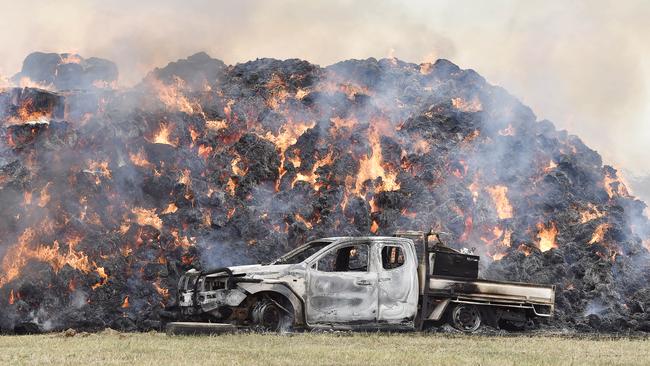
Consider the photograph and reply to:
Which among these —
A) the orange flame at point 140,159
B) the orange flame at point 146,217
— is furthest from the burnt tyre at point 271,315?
the orange flame at point 140,159

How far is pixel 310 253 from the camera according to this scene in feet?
50.4

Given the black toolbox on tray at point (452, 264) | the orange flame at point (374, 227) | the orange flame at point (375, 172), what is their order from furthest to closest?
the orange flame at point (375, 172) → the orange flame at point (374, 227) → the black toolbox on tray at point (452, 264)

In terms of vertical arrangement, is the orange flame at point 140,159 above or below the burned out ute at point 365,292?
above

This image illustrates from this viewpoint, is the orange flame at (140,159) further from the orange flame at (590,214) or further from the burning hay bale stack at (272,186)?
the orange flame at (590,214)

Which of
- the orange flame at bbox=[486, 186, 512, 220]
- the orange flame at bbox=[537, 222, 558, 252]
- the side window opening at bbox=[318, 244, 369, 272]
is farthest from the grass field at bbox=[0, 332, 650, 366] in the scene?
the orange flame at bbox=[486, 186, 512, 220]

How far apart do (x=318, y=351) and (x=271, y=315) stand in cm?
383

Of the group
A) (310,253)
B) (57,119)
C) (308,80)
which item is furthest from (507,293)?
(308,80)

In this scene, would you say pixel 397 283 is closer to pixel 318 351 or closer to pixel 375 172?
pixel 318 351

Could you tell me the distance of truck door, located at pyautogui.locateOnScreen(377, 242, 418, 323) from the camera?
576 inches

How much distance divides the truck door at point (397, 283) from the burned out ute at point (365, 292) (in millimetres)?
21

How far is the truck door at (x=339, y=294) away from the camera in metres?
14.0

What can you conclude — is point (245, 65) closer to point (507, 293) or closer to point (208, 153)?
point (208, 153)

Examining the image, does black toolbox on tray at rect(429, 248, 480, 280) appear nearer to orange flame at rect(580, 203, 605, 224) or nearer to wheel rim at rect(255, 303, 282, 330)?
wheel rim at rect(255, 303, 282, 330)

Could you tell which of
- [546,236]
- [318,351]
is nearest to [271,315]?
[318,351]
